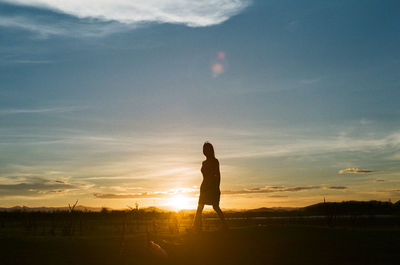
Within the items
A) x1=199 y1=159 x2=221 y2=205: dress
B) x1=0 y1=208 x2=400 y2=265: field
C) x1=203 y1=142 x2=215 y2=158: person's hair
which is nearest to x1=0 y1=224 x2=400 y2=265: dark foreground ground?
x1=0 y1=208 x2=400 y2=265: field

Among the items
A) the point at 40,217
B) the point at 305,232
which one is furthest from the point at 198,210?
the point at 40,217

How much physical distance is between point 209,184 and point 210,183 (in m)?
0.05

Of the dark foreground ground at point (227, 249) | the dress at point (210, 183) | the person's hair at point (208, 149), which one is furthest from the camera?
the dress at point (210, 183)

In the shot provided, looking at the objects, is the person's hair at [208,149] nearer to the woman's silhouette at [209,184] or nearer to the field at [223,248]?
the woman's silhouette at [209,184]

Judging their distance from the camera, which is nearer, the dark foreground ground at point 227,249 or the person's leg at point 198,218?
the dark foreground ground at point 227,249

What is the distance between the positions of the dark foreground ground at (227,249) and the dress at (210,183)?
Answer: 1.31m

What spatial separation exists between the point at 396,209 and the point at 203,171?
198 ft

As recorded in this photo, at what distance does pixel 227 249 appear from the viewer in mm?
14359

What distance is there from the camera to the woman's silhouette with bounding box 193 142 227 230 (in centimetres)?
1659

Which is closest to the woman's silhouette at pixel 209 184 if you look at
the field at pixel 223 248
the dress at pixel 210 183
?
the dress at pixel 210 183

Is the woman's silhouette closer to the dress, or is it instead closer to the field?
the dress

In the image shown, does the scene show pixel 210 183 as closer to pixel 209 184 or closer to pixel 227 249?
pixel 209 184

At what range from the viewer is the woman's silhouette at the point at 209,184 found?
54.4 feet

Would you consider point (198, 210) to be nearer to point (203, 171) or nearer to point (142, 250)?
point (203, 171)
